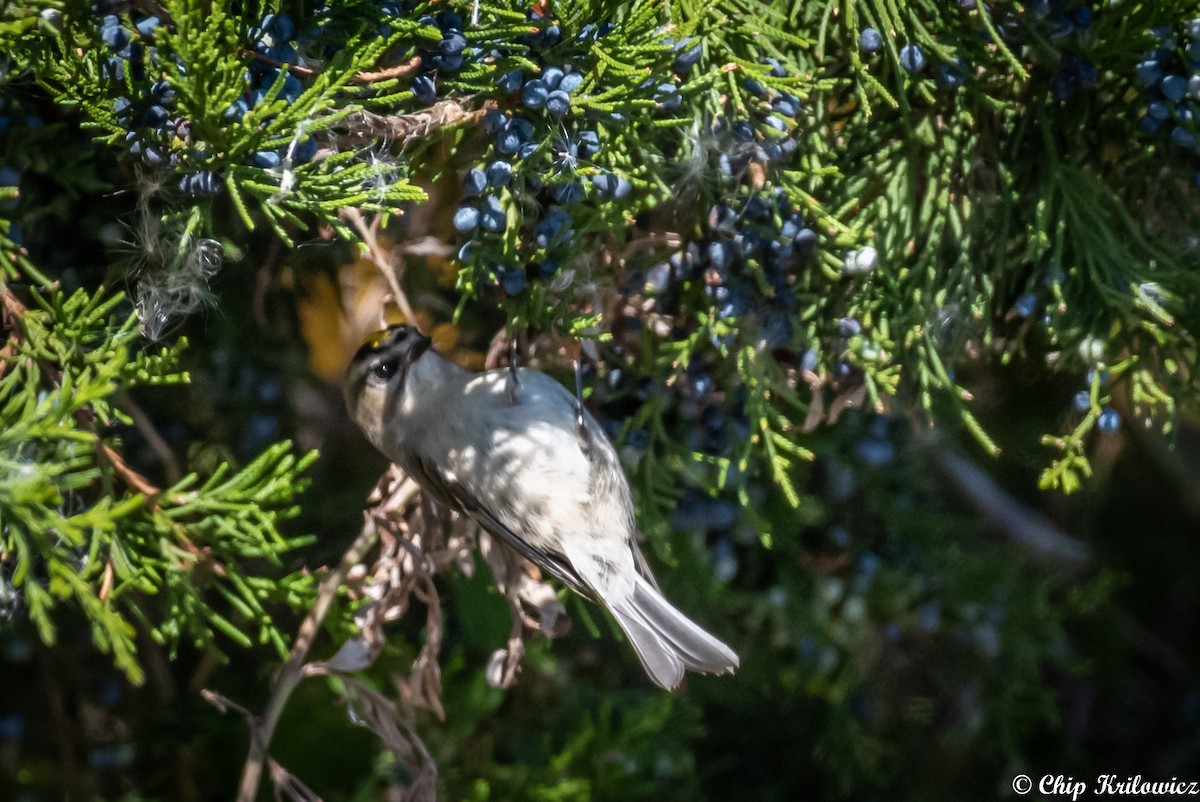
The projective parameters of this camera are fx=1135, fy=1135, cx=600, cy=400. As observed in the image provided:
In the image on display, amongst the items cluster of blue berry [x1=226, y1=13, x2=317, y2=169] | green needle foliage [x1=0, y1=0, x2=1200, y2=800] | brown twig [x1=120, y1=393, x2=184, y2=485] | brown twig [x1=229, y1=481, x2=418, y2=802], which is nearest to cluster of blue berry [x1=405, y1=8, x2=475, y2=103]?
green needle foliage [x1=0, y1=0, x2=1200, y2=800]

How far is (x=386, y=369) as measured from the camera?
2.33m

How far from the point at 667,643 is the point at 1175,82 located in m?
1.24

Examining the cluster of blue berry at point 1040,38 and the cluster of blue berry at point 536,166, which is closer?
the cluster of blue berry at point 536,166

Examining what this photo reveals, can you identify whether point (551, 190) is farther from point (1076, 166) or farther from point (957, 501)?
point (957, 501)

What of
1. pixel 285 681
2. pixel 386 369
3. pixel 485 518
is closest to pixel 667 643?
pixel 485 518

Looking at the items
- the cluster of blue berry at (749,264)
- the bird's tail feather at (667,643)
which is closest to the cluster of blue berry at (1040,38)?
the cluster of blue berry at (749,264)

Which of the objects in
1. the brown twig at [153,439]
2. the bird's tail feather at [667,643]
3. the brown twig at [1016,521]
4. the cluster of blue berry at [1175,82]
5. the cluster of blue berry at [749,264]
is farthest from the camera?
the brown twig at [1016,521]

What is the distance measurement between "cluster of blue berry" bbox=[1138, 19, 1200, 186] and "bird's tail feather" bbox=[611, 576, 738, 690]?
1.11 metres

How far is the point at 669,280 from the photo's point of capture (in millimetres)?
1861

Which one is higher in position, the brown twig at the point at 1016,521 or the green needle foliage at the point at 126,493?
the green needle foliage at the point at 126,493

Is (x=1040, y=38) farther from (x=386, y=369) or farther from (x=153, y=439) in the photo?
(x=153, y=439)

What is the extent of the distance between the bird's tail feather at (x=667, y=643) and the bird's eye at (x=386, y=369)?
2.19 ft

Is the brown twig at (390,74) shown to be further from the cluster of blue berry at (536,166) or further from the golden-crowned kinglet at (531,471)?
the golden-crowned kinglet at (531,471)

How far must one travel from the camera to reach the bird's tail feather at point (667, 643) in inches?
79.7
